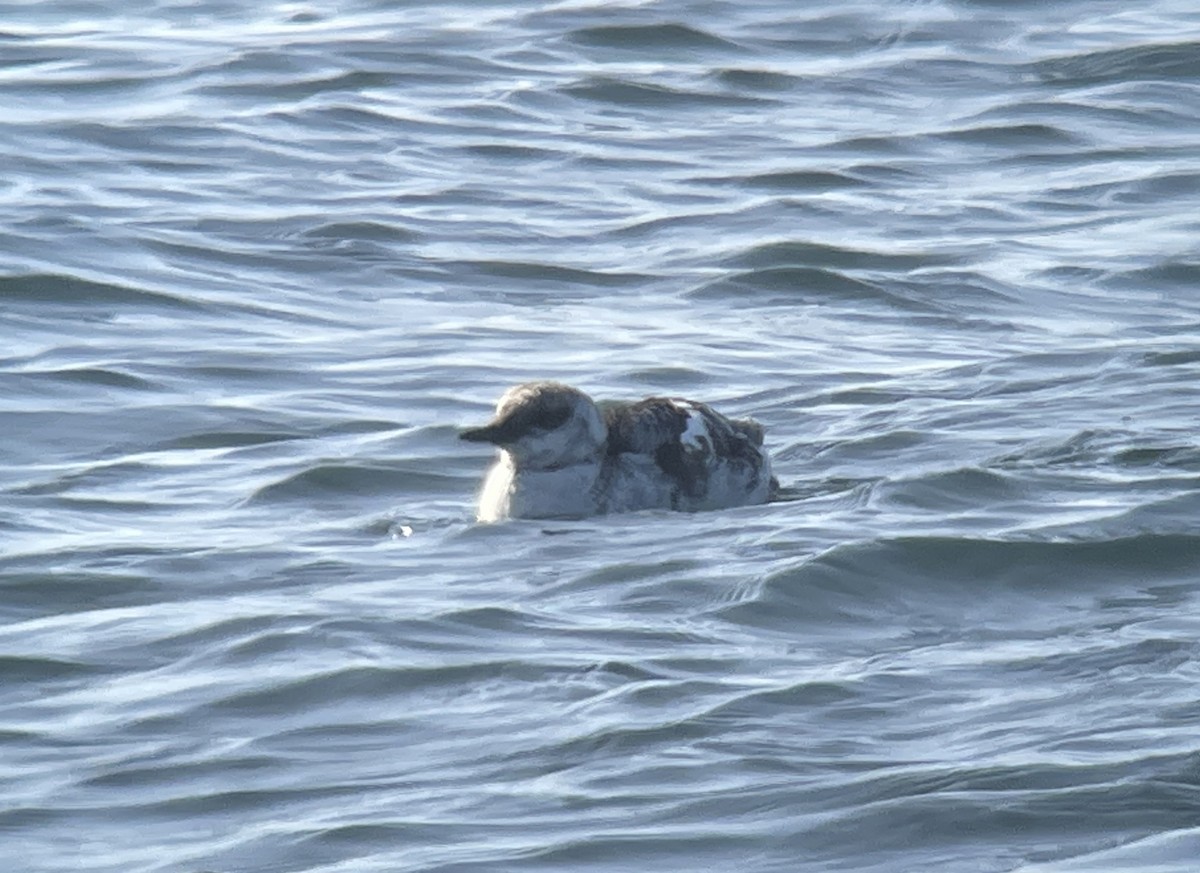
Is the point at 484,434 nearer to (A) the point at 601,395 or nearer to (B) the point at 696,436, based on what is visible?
(B) the point at 696,436

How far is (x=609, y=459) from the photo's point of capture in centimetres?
1145

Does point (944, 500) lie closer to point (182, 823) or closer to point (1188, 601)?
point (1188, 601)

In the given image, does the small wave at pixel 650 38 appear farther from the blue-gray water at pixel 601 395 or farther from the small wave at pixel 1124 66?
the small wave at pixel 1124 66

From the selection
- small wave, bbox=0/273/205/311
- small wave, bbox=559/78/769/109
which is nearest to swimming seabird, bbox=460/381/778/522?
small wave, bbox=0/273/205/311

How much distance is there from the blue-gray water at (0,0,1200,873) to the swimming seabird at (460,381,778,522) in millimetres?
168

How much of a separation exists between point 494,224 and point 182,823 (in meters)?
9.63

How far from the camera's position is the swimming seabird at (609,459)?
11109 millimetres

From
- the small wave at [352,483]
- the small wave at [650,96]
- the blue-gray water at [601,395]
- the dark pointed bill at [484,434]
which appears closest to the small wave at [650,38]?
the blue-gray water at [601,395]

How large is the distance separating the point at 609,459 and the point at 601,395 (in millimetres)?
1848

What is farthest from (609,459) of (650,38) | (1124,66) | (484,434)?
(650,38)

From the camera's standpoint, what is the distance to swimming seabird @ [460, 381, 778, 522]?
11.1 metres

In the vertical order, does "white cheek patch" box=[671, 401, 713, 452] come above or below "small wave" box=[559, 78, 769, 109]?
above

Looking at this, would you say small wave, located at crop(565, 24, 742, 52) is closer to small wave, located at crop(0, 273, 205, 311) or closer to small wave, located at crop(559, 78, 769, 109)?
small wave, located at crop(559, 78, 769, 109)

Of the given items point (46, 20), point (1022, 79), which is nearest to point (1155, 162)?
point (1022, 79)
